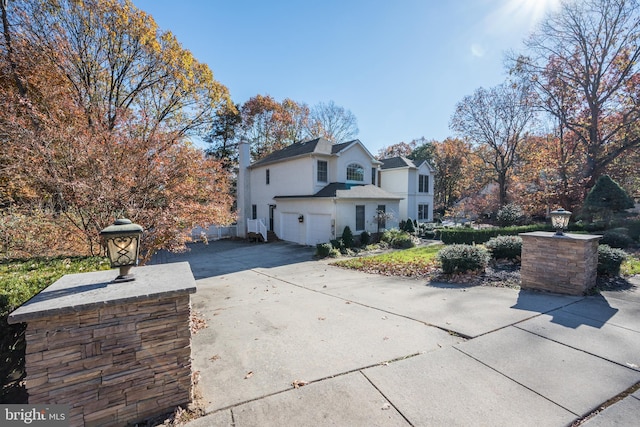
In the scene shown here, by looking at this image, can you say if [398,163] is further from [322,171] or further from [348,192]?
[348,192]

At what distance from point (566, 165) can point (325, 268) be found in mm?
19468

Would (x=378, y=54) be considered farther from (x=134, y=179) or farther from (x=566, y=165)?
(x=566, y=165)

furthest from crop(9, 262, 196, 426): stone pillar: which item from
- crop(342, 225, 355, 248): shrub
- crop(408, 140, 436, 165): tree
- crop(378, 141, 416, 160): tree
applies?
crop(378, 141, 416, 160): tree

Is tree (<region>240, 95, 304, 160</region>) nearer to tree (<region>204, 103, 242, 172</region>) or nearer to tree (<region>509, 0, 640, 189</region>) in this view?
tree (<region>204, 103, 242, 172</region>)

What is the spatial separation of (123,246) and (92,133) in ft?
19.7

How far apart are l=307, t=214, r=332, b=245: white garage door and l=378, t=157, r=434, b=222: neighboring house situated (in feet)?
32.2

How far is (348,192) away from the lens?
16.8 meters

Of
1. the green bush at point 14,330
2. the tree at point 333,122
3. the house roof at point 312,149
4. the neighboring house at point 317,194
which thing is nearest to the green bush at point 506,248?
the neighboring house at point 317,194

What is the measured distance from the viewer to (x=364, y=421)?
8.53ft

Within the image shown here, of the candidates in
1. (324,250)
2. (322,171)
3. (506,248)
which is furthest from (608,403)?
(322,171)

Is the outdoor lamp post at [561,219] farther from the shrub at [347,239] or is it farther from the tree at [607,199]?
the tree at [607,199]

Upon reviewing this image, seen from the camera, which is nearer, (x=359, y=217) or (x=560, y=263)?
(x=560, y=263)

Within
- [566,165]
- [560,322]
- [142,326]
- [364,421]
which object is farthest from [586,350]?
[566,165]

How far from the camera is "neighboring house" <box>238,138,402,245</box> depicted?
16438 mm
